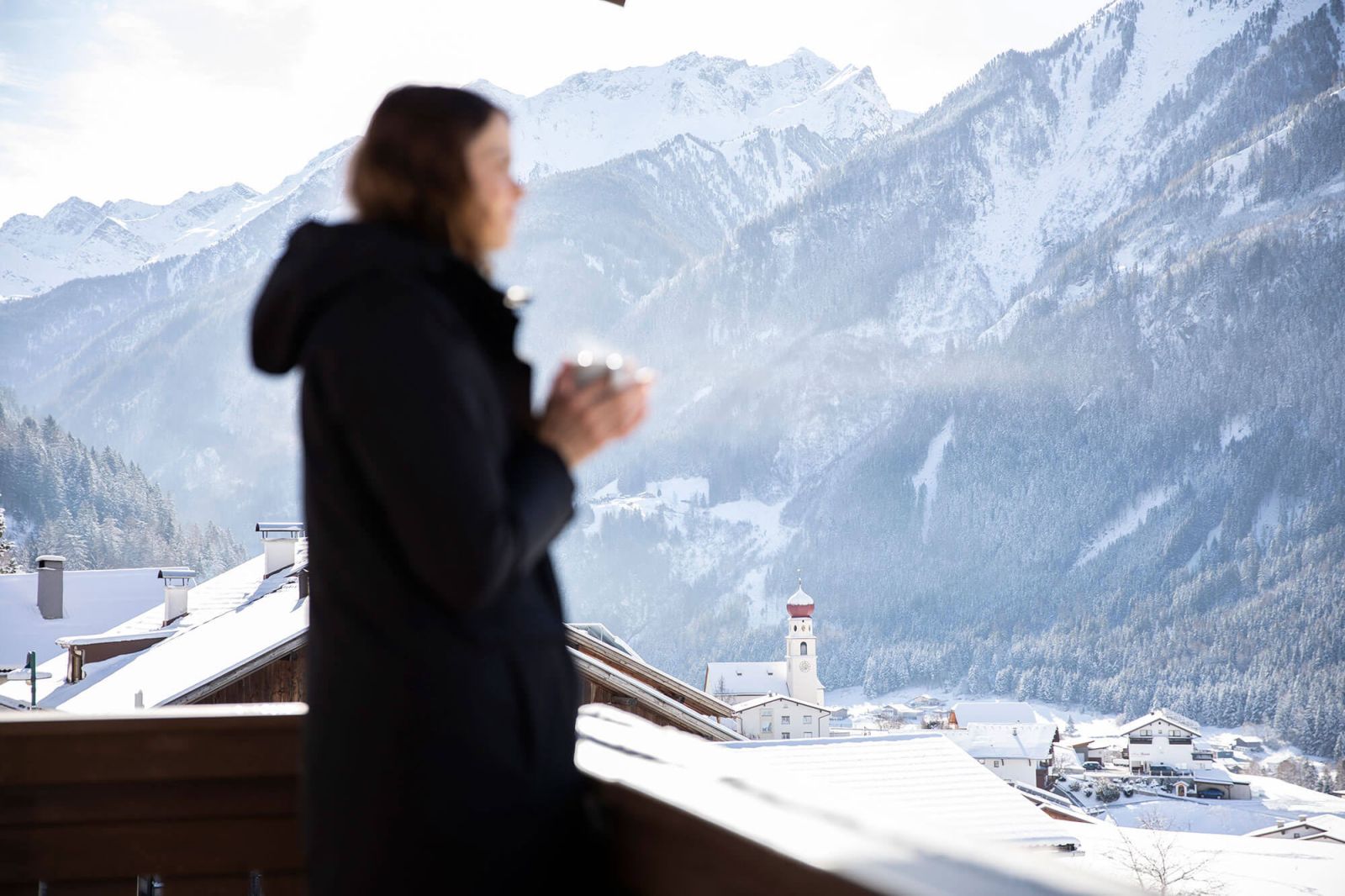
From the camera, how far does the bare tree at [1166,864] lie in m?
14.8

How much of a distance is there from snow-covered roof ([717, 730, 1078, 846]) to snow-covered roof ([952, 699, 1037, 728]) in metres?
38.7

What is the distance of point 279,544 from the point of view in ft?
49.7

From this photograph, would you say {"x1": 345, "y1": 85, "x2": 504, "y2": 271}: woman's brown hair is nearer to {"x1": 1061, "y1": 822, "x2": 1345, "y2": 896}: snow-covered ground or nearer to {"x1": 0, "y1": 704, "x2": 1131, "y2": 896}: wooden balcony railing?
{"x1": 0, "y1": 704, "x2": 1131, "y2": 896}: wooden balcony railing

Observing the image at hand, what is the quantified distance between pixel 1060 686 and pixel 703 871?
8839cm

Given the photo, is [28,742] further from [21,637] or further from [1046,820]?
[21,637]

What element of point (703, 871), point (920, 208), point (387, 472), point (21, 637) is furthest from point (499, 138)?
point (920, 208)

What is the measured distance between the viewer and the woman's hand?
85 cm

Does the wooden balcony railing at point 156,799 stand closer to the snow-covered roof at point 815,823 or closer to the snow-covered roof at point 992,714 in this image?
the snow-covered roof at point 815,823

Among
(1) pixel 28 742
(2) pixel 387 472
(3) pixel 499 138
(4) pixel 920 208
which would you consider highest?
(4) pixel 920 208

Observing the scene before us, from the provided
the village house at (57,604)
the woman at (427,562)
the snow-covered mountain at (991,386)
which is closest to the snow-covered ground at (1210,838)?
the woman at (427,562)

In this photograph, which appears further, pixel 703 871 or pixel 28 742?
pixel 28 742

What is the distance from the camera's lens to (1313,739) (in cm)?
6444

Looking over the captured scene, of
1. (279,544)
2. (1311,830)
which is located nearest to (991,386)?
(1311,830)

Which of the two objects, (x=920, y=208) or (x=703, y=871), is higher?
(x=920, y=208)
